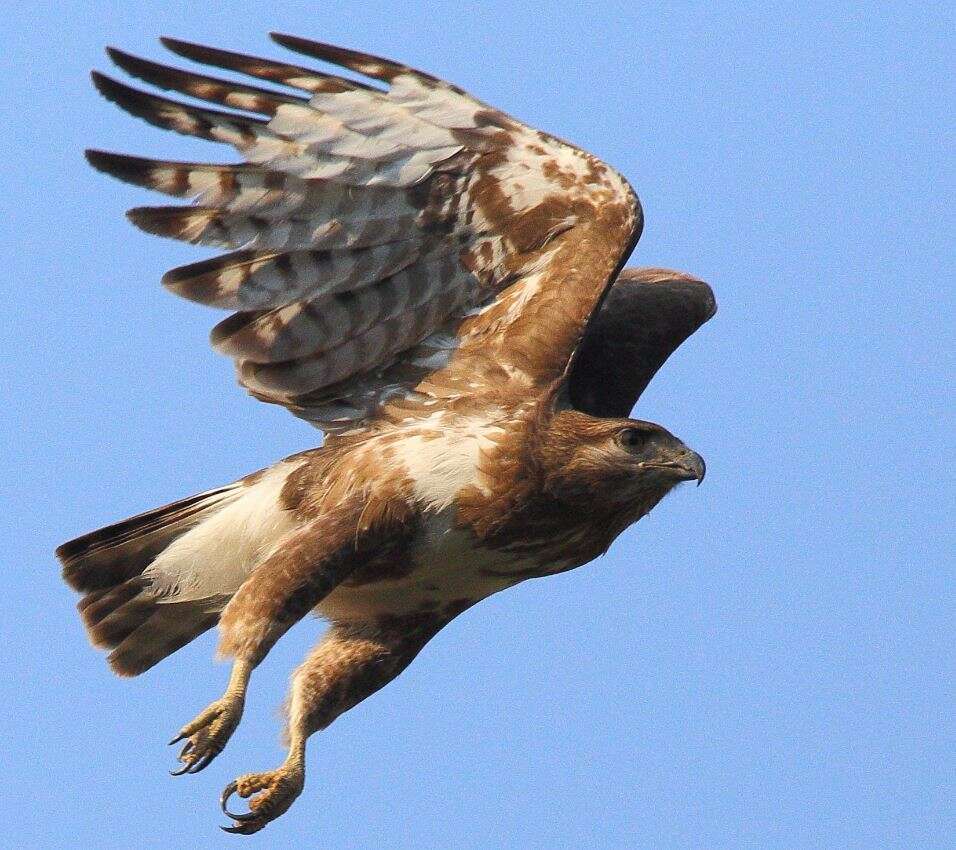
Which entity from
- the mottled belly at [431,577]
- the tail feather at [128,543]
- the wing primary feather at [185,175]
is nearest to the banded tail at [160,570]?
the tail feather at [128,543]

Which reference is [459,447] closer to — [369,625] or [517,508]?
[517,508]

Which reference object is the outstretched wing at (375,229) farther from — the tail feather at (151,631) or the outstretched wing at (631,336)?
the tail feather at (151,631)

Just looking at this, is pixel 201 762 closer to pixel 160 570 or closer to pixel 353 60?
pixel 160 570

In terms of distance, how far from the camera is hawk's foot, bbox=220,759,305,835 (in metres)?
9.20

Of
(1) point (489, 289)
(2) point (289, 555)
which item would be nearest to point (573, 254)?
(1) point (489, 289)

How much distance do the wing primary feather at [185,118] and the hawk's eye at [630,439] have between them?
184 centimetres

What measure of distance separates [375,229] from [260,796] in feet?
7.45

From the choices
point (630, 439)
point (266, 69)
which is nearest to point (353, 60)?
point (266, 69)

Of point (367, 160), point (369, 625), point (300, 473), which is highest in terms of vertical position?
point (367, 160)

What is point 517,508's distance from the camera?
→ 9352 millimetres

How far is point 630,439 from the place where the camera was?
9422 millimetres

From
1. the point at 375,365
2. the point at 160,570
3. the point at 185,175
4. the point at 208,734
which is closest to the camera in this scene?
the point at 208,734

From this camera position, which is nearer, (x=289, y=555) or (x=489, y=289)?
(x=289, y=555)

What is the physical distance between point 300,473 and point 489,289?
107 centimetres
